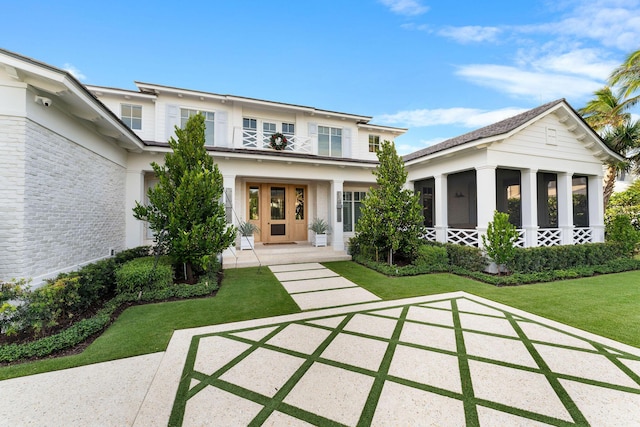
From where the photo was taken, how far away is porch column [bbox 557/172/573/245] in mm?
8664

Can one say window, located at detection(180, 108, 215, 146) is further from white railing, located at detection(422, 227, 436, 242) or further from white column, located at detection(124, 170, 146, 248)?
white railing, located at detection(422, 227, 436, 242)

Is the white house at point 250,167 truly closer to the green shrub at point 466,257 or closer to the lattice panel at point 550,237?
the lattice panel at point 550,237

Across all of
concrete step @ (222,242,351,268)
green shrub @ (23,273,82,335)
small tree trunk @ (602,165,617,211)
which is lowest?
concrete step @ (222,242,351,268)

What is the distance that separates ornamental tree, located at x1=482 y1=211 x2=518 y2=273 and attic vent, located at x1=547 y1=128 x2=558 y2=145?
4.02 metres

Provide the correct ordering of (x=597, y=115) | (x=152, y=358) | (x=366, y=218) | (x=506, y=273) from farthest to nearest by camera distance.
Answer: (x=597, y=115)
(x=366, y=218)
(x=506, y=273)
(x=152, y=358)

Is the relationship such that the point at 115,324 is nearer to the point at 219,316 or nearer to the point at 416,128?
the point at 219,316

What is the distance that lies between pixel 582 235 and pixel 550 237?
2158 mm

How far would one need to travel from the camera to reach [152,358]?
3.04 meters

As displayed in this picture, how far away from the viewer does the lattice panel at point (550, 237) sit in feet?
27.0

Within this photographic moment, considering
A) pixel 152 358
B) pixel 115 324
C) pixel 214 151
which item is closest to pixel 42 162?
pixel 115 324

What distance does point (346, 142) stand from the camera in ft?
43.5

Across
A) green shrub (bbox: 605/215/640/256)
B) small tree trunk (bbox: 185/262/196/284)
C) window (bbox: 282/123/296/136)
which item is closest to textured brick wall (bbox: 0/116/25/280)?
small tree trunk (bbox: 185/262/196/284)

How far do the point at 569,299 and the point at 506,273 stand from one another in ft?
6.50

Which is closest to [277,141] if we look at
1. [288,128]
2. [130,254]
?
[288,128]
